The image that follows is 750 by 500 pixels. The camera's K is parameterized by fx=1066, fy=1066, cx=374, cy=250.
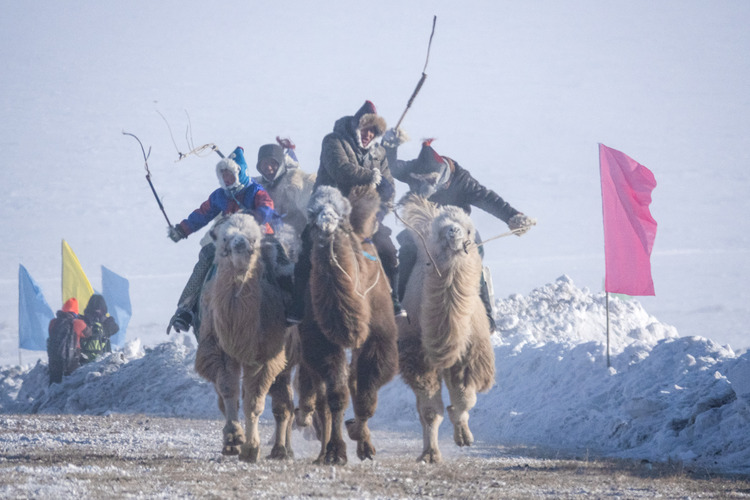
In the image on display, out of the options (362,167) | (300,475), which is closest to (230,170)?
(362,167)

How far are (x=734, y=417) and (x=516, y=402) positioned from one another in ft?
17.6

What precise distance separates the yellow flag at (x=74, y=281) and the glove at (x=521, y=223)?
59.5ft

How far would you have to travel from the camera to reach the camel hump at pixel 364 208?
30.3ft

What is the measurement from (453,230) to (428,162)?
1.83 metres

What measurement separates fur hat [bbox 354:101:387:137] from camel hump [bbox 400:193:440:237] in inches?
28.1

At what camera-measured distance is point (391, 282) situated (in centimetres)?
961

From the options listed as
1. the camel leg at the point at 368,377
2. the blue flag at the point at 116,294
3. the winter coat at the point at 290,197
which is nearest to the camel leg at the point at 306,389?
the camel leg at the point at 368,377

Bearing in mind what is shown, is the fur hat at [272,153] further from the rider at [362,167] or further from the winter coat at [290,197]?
the rider at [362,167]

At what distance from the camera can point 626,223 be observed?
15.5m

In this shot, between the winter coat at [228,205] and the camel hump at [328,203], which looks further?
the winter coat at [228,205]

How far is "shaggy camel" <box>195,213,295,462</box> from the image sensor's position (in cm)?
891

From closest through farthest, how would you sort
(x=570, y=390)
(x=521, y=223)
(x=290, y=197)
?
(x=521, y=223) < (x=290, y=197) < (x=570, y=390)

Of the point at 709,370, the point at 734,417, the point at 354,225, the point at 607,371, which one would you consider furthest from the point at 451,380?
the point at 607,371

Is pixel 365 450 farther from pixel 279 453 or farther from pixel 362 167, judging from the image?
pixel 362 167
